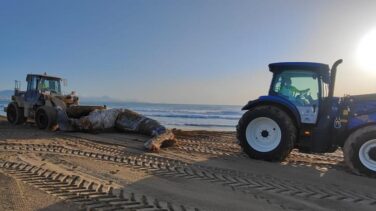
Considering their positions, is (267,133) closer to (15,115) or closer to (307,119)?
(307,119)

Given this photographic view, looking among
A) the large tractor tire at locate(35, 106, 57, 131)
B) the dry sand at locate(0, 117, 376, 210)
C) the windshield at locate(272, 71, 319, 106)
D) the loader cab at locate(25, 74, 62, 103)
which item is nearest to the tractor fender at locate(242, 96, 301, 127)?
the windshield at locate(272, 71, 319, 106)

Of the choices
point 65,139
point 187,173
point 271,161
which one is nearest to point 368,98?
point 271,161

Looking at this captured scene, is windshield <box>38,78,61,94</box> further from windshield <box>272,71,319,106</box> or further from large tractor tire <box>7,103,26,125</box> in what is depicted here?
windshield <box>272,71,319,106</box>

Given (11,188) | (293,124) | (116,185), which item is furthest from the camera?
(293,124)

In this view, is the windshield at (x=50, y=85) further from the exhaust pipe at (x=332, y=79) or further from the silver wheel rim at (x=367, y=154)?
the silver wheel rim at (x=367, y=154)

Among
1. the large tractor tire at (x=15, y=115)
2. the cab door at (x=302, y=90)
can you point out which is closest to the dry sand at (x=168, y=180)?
the cab door at (x=302, y=90)

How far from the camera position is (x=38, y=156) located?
28.5 ft

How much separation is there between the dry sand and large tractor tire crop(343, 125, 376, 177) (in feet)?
0.70

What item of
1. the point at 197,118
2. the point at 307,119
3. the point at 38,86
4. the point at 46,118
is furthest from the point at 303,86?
the point at 197,118

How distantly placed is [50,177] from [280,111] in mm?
4924

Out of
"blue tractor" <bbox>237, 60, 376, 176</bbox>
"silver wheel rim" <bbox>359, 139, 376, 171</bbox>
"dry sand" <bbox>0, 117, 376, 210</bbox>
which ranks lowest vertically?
"dry sand" <bbox>0, 117, 376, 210</bbox>

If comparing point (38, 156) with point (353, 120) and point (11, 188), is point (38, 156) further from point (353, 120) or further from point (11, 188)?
point (353, 120)

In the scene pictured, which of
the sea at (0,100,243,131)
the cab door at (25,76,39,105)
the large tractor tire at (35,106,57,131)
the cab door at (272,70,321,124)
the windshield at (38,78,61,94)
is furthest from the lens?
the sea at (0,100,243,131)

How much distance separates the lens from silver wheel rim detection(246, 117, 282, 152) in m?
9.29
